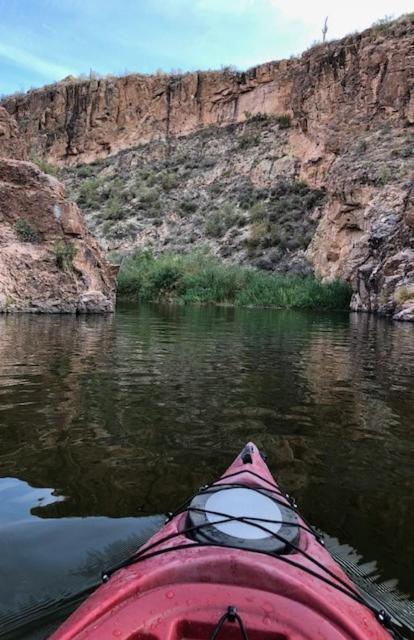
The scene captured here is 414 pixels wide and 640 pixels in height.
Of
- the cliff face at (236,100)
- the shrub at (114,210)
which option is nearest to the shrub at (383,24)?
the cliff face at (236,100)

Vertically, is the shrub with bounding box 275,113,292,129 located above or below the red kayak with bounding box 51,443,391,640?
above

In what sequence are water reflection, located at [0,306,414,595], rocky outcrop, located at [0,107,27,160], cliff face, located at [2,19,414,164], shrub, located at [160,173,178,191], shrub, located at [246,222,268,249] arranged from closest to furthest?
water reflection, located at [0,306,414,595]
rocky outcrop, located at [0,107,27,160]
cliff face, located at [2,19,414,164]
shrub, located at [246,222,268,249]
shrub, located at [160,173,178,191]

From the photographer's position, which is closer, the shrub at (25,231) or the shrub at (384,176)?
the shrub at (25,231)

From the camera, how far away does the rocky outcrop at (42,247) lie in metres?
16.5

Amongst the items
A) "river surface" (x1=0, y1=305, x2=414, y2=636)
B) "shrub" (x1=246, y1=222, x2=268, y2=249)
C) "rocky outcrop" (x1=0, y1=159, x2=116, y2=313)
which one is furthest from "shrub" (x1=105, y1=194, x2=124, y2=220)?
"river surface" (x1=0, y1=305, x2=414, y2=636)

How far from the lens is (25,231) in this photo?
56.6ft

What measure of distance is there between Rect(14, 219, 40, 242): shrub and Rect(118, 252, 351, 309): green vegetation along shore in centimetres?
1431

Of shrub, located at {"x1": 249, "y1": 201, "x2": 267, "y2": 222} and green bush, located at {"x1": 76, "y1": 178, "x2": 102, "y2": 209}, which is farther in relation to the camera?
green bush, located at {"x1": 76, "y1": 178, "x2": 102, "y2": 209}

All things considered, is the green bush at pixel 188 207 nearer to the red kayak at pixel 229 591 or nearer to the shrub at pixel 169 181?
the shrub at pixel 169 181

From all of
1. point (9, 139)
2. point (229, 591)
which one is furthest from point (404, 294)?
point (229, 591)

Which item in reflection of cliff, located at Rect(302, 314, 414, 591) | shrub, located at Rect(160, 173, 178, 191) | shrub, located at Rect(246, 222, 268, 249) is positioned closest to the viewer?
reflection of cliff, located at Rect(302, 314, 414, 591)

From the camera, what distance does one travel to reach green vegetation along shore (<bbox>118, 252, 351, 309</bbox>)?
27.9 metres

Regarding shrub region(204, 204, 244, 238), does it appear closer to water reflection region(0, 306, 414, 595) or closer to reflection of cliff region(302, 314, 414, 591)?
water reflection region(0, 306, 414, 595)

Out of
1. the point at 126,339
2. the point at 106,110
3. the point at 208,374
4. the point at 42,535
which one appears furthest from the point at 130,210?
the point at 42,535
